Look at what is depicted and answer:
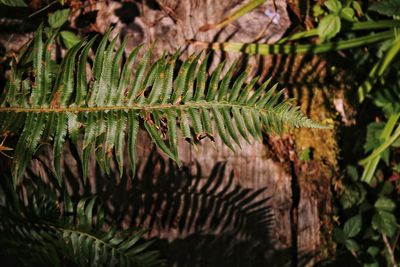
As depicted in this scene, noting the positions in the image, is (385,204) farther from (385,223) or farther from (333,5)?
(333,5)

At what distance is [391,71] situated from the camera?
237cm

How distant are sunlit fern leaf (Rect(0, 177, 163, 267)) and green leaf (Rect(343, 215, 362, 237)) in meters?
1.00

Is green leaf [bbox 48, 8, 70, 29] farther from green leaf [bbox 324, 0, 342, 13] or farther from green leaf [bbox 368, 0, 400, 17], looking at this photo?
green leaf [bbox 368, 0, 400, 17]

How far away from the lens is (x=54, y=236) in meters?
1.67

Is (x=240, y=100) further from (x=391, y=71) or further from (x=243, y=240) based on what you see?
(x=391, y=71)

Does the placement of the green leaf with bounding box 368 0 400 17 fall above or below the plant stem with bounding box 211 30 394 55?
above

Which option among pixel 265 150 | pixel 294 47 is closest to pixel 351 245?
pixel 265 150

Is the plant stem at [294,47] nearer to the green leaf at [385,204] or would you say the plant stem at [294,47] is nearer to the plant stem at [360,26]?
the plant stem at [360,26]

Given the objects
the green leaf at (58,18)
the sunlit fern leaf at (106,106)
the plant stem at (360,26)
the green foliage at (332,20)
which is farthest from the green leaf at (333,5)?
the green leaf at (58,18)

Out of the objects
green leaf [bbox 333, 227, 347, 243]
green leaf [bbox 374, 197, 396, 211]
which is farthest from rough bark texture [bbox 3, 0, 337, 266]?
green leaf [bbox 374, 197, 396, 211]

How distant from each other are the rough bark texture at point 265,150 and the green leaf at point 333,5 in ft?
0.59

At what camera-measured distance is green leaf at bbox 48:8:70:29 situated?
5.87 ft

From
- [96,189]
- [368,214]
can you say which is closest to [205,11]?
[96,189]

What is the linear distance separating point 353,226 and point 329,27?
89cm
